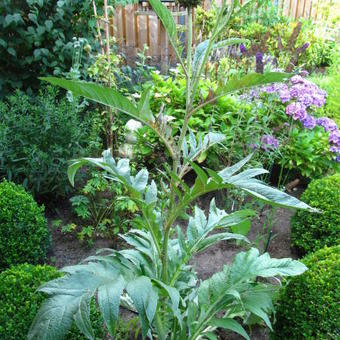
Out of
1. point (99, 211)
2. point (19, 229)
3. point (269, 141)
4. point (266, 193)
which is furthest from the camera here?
point (269, 141)

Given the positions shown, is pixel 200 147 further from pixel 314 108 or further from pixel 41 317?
pixel 314 108

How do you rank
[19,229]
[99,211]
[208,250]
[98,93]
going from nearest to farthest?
[98,93] < [19,229] < [208,250] < [99,211]

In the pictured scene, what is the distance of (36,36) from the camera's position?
3.79 m

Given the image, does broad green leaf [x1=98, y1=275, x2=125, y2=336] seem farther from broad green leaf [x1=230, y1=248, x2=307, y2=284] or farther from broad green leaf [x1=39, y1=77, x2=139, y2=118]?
broad green leaf [x1=230, y1=248, x2=307, y2=284]

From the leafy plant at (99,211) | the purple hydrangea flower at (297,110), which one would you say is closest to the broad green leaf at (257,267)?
the leafy plant at (99,211)

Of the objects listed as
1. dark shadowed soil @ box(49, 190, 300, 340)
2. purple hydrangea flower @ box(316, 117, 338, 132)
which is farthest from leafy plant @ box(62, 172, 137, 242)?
purple hydrangea flower @ box(316, 117, 338, 132)

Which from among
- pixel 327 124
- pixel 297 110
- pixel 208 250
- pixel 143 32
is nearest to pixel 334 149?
pixel 327 124

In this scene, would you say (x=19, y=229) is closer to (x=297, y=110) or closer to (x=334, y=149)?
(x=297, y=110)

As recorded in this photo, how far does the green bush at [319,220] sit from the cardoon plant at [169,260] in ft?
2.92

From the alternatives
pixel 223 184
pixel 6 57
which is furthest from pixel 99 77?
pixel 223 184

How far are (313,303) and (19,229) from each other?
1864mm

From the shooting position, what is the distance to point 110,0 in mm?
4566

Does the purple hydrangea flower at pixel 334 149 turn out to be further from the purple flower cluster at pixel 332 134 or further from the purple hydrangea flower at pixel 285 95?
the purple hydrangea flower at pixel 285 95

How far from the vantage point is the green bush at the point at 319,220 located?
109 inches
